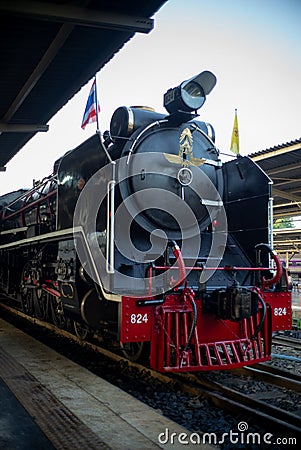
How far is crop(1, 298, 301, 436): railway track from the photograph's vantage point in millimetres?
3568

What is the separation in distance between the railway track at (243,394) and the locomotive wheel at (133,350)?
0.07 m

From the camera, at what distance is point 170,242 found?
4672 mm

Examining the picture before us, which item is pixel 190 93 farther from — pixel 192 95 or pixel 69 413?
pixel 69 413

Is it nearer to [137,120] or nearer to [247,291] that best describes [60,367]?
[247,291]

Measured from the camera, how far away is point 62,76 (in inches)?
241

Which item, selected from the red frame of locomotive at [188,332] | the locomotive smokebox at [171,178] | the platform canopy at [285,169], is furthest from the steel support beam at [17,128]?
the platform canopy at [285,169]

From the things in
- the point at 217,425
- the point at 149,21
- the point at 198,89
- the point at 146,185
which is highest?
the point at 149,21

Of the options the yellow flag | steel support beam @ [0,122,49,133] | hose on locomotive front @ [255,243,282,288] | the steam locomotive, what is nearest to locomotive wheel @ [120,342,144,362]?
the steam locomotive

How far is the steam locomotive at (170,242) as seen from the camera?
4.48 m

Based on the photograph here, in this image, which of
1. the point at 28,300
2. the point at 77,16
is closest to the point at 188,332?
the point at 77,16

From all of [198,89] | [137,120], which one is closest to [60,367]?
[137,120]

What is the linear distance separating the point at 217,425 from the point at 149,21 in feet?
12.8

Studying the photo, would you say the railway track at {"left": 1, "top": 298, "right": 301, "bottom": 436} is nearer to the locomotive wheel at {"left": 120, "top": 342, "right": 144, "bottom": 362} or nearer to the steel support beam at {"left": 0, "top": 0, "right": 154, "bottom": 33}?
the locomotive wheel at {"left": 120, "top": 342, "right": 144, "bottom": 362}

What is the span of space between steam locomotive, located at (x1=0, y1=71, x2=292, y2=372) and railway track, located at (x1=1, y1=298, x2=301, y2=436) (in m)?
0.22
